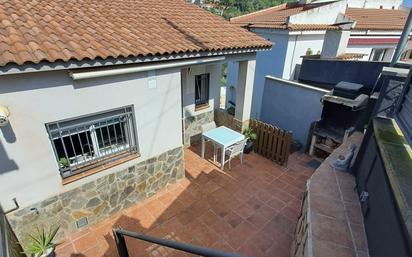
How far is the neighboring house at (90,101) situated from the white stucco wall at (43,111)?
0.02 meters

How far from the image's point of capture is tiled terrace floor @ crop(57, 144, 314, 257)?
514 centimetres

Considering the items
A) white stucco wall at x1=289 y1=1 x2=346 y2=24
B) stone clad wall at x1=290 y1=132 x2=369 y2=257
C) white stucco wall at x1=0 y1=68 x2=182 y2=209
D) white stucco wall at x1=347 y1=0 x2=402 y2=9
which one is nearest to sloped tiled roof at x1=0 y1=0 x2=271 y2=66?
white stucco wall at x1=0 y1=68 x2=182 y2=209

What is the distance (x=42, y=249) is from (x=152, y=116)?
11.6 ft

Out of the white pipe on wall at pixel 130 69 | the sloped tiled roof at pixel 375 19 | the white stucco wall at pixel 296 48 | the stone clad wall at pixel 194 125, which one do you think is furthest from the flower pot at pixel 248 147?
the sloped tiled roof at pixel 375 19

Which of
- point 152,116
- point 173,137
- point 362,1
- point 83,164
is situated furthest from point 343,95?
point 362,1

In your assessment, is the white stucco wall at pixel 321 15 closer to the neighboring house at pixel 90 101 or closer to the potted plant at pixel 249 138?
the neighboring house at pixel 90 101

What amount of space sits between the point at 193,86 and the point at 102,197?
16.7ft

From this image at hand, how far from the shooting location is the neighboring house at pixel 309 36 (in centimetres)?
1130

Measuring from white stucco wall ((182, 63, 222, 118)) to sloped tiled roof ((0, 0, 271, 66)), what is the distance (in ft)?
5.48

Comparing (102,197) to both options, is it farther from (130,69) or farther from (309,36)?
(309,36)

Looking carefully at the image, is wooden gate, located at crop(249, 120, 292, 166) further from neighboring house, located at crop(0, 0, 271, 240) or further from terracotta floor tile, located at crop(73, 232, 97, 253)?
terracotta floor tile, located at crop(73, 232, 97, 253)

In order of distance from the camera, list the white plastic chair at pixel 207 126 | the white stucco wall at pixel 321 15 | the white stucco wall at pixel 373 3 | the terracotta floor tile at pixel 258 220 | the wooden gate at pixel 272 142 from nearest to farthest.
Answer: the terracotta floor tile at pixel 258 220 → the wooden gate at pixel 272 142 → the white plastic chair at pixel 207 126 → the white stucco wall at pixel 321 15 → the white stucco wall at pixel 373 3

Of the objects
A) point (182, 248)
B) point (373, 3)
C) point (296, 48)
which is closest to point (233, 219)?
point (182, 248)

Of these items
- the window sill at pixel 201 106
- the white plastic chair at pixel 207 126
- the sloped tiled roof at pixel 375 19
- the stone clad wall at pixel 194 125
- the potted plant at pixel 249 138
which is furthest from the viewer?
the sloped tiled roof at pixel 375 19
